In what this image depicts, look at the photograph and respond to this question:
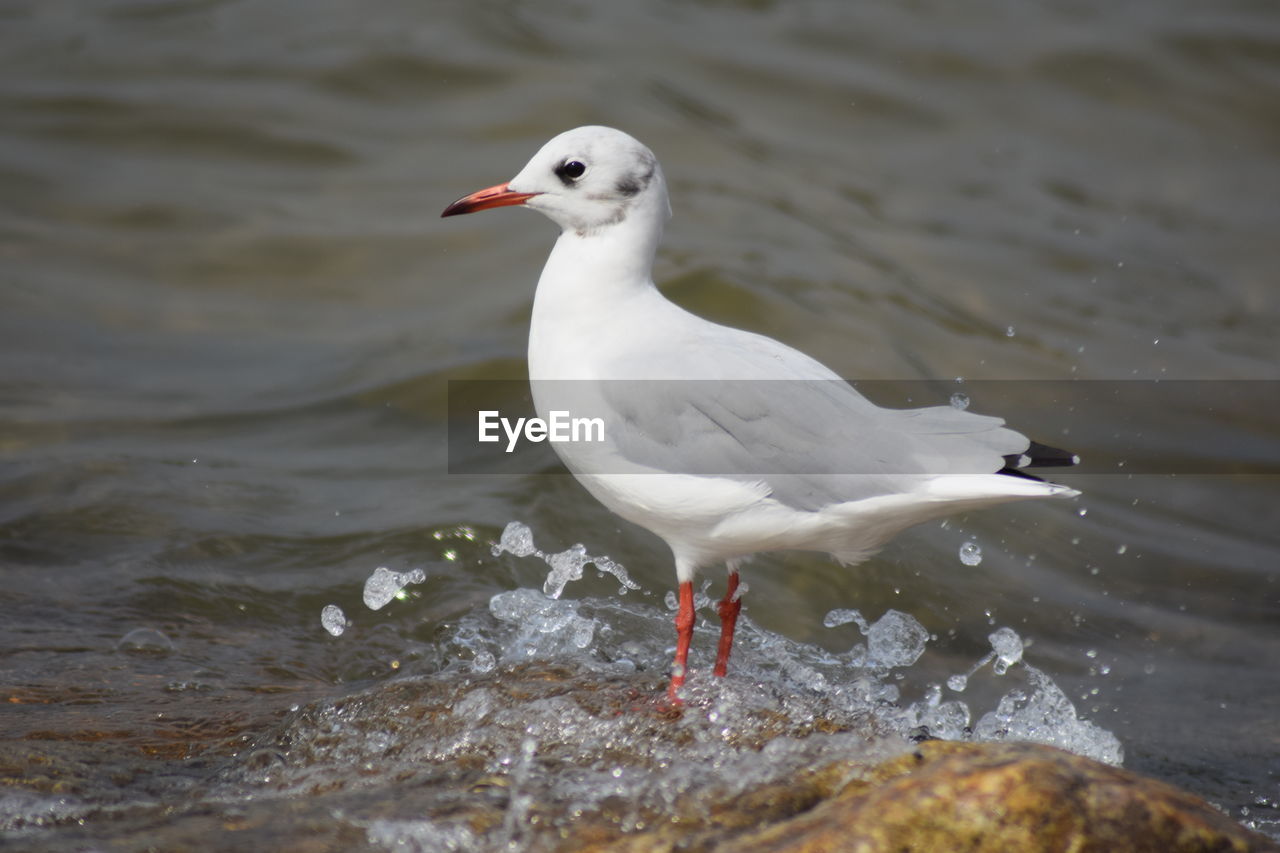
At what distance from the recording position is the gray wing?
350 centimetres

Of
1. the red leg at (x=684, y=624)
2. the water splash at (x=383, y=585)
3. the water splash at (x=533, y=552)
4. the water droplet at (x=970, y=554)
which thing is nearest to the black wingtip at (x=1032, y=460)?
the red leg at (x=684, y=624)

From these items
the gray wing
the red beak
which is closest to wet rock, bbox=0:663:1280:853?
the gray wing

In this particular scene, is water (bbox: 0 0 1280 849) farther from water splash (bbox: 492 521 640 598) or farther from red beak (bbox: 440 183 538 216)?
red beak (bbox: 440 183 538 216)

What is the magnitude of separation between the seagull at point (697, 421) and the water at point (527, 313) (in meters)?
0.85

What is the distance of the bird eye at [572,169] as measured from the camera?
3793mm

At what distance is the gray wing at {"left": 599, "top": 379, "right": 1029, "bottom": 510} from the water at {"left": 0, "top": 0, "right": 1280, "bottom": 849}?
3.23ft

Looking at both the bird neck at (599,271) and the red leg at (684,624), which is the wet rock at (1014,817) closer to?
the red leg at (684,624)

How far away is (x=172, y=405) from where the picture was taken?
6.98 meters

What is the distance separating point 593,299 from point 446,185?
575 centimetres

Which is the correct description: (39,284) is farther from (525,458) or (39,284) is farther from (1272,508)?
(1272,508)

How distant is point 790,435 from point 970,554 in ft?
8.23

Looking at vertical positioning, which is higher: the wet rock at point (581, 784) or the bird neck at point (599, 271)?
the bird neck at point (599, 271)

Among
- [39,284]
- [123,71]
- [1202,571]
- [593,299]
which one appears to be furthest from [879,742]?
[123,71]

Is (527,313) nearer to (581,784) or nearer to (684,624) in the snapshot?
(684,624)
